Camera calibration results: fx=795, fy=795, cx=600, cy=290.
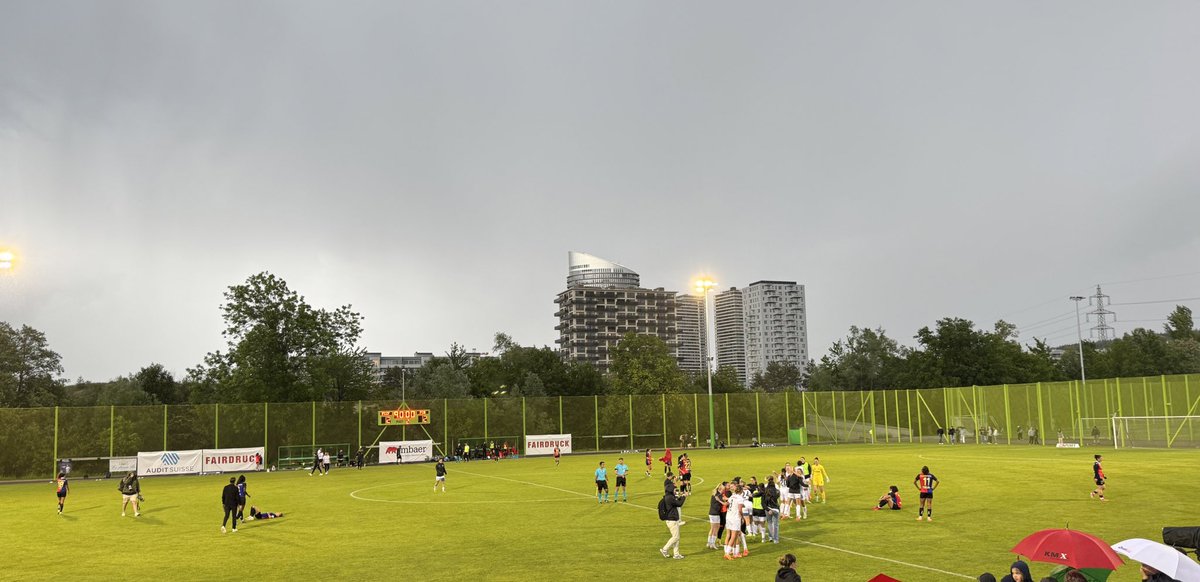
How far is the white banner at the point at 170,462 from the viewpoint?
55438 millimetres

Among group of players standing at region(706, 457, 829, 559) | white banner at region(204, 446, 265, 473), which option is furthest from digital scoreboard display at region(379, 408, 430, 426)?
group of players standing at region(706, 457, 829, 559)

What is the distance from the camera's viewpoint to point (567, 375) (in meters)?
128

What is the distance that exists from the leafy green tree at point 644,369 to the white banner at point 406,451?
39003mm

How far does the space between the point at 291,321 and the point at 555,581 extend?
7658 cm

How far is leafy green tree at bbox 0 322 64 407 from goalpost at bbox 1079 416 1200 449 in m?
99.0

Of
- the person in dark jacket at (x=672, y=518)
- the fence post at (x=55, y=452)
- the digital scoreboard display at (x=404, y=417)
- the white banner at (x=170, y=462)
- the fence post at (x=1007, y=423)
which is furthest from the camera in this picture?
the fence post at (x=1007, y=423)

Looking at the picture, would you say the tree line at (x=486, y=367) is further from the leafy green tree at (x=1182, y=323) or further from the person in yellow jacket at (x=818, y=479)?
the person in yellow jacket at (x=818, y=479)

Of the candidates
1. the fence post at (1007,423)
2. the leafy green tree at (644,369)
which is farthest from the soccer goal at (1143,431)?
the leafy green tree at (644,369)

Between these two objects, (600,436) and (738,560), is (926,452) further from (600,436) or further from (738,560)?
(738,560)

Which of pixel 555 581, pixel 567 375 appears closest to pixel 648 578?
pixel 555 581

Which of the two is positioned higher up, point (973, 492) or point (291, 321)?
point (291, 321)

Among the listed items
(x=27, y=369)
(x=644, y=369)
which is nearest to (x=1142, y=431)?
(x=644, y=369)

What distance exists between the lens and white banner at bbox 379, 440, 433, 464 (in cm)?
6475

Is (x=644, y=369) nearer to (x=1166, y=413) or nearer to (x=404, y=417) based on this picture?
(x=404, y=417)
